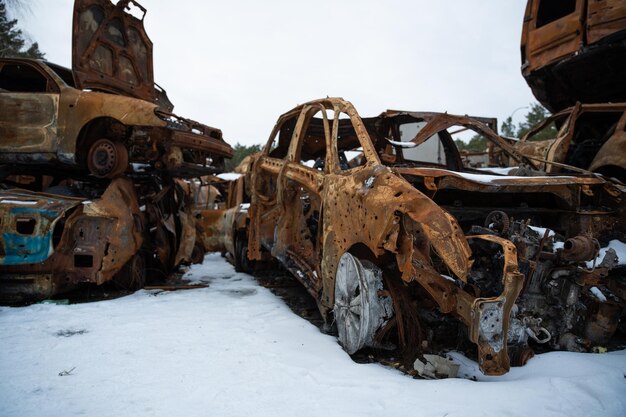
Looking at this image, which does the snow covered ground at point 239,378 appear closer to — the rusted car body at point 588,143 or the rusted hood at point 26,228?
the rusted hood at point 26,228

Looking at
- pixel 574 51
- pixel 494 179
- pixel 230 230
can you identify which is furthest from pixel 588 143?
pixel 230 230

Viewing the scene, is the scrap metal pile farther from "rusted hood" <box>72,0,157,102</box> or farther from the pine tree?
the pine tree

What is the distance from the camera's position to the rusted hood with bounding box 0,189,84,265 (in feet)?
13.5

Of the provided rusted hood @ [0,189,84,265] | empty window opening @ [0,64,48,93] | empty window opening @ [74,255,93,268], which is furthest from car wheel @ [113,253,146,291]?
empty window opening @ [0,64,48,93]

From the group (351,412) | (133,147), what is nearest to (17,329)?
(133,147)

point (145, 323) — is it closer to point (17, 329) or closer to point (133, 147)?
point (17, 329)

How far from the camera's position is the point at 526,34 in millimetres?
8094

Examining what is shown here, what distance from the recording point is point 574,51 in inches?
270

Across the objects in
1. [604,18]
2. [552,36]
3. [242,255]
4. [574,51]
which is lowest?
[242,255]

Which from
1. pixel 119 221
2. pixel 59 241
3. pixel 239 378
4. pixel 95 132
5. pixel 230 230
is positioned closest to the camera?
pixel 239 378

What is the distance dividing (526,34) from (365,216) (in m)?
7.61

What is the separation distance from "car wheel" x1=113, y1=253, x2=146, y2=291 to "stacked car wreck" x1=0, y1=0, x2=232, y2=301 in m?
0.01

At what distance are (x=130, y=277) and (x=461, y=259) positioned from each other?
14.2 ft

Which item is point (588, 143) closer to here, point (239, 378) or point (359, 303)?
point (359, 303)
